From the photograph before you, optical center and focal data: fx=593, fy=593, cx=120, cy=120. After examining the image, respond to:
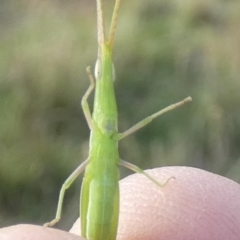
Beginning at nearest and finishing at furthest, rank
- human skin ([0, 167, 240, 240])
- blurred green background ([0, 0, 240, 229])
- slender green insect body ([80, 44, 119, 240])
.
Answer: slender green insect body ([80, 44, 119, 240]) → human skin ([0, 167, 240, 240]) → blurred green background ([0, 0, 240, 229])

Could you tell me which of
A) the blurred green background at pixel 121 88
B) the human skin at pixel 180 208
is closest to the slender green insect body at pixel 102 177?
the human skin at pixel 180 208

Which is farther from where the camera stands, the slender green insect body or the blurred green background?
the blurred green background

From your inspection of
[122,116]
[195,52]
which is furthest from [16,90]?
[195,52]

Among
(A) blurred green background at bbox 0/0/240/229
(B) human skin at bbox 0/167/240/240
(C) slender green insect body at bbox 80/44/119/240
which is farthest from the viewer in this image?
(A) blurred green background at bbox 0/0/240/229

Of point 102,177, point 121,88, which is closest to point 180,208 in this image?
point 102,177

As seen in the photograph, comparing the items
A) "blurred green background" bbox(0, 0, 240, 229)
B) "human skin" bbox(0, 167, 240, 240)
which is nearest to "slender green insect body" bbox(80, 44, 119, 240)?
"human skin" bbox(0, 167, 240, 240)

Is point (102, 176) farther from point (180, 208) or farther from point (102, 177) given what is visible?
point (180, 208)

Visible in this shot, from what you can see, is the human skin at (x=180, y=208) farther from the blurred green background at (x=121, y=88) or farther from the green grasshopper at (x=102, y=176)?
the blurred green background at (x=121, y=88)

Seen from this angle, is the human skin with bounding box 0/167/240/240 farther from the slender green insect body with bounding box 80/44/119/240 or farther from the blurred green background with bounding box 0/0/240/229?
the blurred green background with bounding box 0/0/240/229
